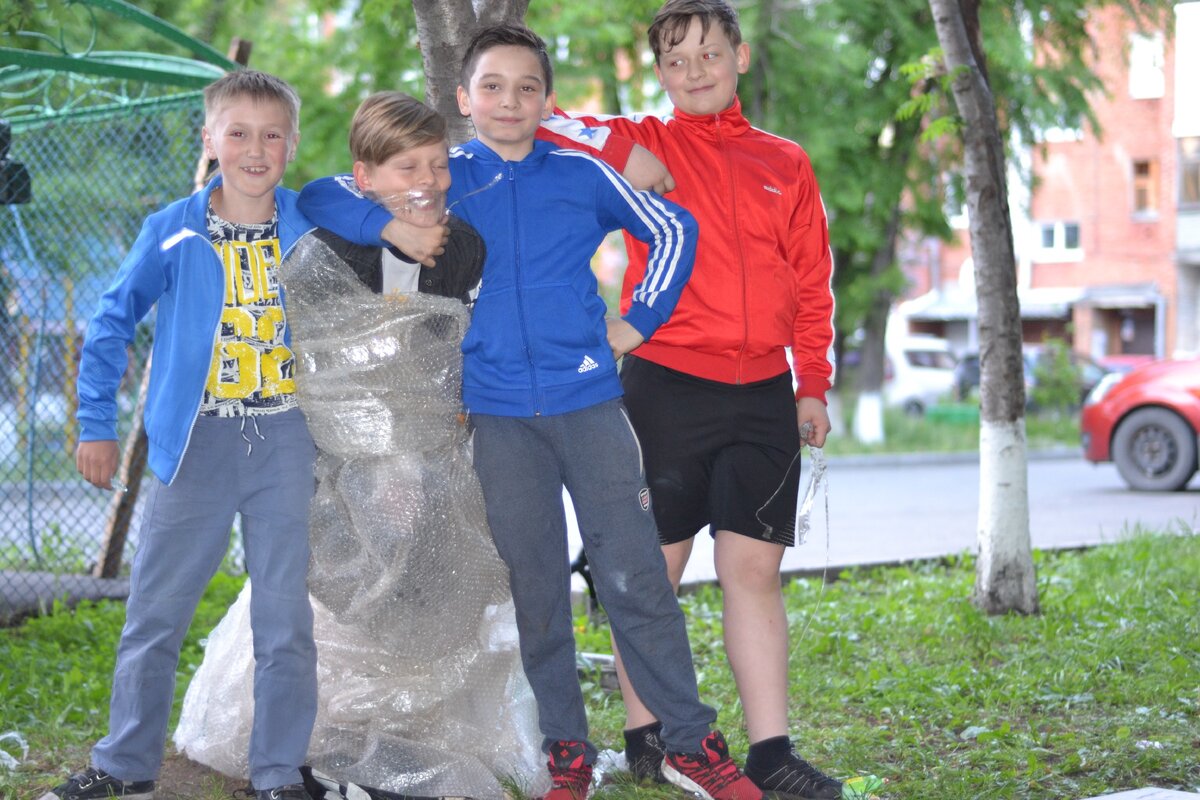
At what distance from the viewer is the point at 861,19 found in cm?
1556

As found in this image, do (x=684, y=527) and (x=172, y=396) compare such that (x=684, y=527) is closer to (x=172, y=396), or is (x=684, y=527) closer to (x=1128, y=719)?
(x=172, y=396)

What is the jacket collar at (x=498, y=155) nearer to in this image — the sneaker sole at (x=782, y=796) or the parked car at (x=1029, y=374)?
the sneaker sole at (x=782, y=796)

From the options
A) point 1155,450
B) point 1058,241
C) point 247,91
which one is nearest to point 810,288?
point 247,91

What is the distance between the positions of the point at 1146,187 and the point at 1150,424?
2568 centimetres

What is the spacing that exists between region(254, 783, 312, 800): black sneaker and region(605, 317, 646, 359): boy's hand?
4.58 feet

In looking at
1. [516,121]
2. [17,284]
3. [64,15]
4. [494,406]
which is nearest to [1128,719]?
[494,406]

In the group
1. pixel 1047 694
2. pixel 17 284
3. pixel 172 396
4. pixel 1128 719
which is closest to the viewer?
pixel 172 396

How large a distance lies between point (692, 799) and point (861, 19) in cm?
1344

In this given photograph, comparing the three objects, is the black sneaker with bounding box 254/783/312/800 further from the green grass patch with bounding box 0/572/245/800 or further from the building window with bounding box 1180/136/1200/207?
the building window with bounding box 1180/136/1200/207

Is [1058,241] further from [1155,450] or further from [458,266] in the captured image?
Result: [458,266]

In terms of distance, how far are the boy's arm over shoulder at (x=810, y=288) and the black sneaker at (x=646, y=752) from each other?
1029 millimetres

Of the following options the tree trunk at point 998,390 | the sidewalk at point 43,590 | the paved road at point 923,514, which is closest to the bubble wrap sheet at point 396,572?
the paved road at point 923,514

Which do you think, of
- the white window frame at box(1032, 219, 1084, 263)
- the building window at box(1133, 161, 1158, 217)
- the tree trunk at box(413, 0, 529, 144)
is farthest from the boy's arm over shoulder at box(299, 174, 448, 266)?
the white window frame at box(1032, 219, 1084, 263)

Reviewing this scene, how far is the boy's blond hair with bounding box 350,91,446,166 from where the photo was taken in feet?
11.3
